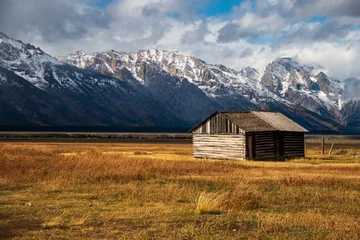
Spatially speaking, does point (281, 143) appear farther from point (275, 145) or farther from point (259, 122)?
point (259, 122)

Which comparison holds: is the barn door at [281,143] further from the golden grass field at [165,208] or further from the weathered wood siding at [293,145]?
the golden grass field at [165,208]

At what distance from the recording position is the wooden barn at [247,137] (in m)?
50.1

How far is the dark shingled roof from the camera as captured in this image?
50.4 metres

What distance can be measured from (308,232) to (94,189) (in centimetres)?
1133

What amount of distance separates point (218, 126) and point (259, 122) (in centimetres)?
448

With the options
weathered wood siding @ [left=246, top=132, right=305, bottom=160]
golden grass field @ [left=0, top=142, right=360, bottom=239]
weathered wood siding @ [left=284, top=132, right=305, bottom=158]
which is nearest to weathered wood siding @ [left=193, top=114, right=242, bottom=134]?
weathered wood siding @ [left=246, top=132, right=305, bottom=160]

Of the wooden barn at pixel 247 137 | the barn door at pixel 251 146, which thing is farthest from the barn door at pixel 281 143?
the barn door at pixel 251 146

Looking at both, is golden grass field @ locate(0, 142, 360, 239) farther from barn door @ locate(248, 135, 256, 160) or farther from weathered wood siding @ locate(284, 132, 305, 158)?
weathered wood siding @ locate(284, 132, 305, 158)

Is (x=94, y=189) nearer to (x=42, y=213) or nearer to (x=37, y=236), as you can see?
(x=42, y=213)

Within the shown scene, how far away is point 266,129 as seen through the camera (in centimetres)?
5034

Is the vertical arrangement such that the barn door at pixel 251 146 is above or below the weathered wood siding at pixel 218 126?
below

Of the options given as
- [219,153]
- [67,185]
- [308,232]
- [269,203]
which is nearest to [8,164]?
[67,185]

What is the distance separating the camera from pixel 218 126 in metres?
52.7

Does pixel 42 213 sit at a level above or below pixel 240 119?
below
